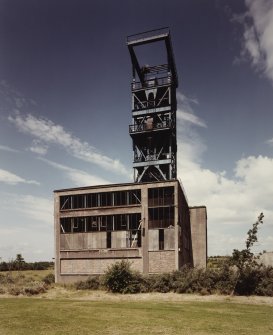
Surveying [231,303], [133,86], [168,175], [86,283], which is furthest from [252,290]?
[133,86]

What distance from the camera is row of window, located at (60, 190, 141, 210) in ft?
116

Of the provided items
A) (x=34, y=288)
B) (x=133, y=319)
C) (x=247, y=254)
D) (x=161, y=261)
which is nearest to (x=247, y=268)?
(x=247, y=254)

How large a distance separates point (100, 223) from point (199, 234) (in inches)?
626

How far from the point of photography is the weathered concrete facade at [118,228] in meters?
33.2

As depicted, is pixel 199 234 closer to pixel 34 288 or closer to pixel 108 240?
pixel 108 240

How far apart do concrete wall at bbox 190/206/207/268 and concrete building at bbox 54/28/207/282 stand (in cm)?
185

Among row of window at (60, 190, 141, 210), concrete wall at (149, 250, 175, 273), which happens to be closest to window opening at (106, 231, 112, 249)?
row of window at (60, 190, 141, 210)

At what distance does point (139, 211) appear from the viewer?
34.6m

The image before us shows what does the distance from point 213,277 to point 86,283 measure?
39.5ft

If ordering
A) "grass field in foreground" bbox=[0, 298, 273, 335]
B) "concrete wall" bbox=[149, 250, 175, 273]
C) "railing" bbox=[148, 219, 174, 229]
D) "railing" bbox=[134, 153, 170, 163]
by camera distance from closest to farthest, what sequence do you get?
1. "grass field in foreground" bbox=[0, 298, 273, 335]
2. "concrete wall" bbox=[149, 250, 175, 273]
3. "railing" bbox=[148, 219, 174, 229]
4. "railing" bbox=[134, 153, 170, 163]

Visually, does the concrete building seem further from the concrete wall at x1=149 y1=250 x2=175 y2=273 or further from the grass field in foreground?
the grass field in foreground

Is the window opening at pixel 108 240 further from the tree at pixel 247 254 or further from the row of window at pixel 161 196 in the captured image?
the tree at pixel 247 254

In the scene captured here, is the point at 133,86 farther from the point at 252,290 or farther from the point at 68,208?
the point at 252,290

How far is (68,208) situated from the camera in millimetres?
37625
